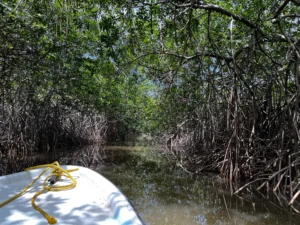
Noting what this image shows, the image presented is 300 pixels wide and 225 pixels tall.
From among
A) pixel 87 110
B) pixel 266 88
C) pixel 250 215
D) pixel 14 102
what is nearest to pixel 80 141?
pixel 87 110

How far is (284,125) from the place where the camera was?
3629 mm

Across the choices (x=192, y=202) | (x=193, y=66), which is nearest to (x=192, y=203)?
(x=192, y=202)

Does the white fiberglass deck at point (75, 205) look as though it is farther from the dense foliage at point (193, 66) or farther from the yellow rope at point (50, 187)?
the dense foliage at point (193, 66)

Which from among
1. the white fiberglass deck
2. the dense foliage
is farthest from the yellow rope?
the dense foliage

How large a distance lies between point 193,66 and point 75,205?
4930 millimetres

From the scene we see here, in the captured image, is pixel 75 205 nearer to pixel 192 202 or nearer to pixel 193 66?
pixel 192 202

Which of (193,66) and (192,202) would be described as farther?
(193,66)

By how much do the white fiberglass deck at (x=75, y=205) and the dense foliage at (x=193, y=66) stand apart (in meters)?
1.28

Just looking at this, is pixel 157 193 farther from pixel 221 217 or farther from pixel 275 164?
pixel 275 164

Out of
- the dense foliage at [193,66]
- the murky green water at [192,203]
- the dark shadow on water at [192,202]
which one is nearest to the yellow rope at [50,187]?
the dark shadow on water at [192,202]

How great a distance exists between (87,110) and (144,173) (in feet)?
20.4

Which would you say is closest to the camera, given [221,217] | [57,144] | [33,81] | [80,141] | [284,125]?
[221,217]

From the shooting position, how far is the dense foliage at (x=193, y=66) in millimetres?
3818

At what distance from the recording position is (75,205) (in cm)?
198
